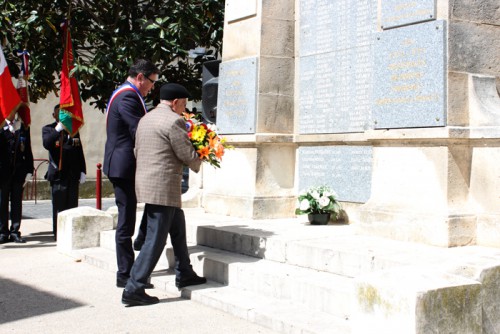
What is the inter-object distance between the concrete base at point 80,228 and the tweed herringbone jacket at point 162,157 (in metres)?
3.21

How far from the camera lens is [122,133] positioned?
6414 mm

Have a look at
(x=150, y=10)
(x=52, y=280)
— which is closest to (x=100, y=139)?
(x=150, y=10)

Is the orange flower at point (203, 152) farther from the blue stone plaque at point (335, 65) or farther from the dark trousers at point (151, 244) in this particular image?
the blue stone plaque at point (335, 65)

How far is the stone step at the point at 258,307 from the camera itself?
486 cm

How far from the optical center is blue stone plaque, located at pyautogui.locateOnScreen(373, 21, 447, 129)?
20.0 feet

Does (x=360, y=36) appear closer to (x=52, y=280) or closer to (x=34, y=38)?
(x=52, y=280)

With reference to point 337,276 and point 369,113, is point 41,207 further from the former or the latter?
point 337,276

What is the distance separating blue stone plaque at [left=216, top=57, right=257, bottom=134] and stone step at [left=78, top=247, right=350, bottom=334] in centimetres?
226

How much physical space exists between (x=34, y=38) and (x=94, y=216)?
14.9ft

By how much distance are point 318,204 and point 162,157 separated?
2510 millimetres

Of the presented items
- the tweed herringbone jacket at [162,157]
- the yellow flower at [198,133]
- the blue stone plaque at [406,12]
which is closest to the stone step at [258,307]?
the tweed herringbone jacket at [162,157]

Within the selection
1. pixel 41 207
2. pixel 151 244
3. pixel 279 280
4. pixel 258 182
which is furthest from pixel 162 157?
pixel 41 207

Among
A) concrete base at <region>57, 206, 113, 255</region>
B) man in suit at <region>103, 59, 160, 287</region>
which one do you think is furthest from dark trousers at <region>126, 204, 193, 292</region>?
concrete base at <region>57, 206, 113, 255</region>

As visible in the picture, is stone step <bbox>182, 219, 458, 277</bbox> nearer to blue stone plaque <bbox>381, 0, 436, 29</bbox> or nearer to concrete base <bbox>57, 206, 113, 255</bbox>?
concrete base <bbox>57, 206, 113, 255</bbox>
